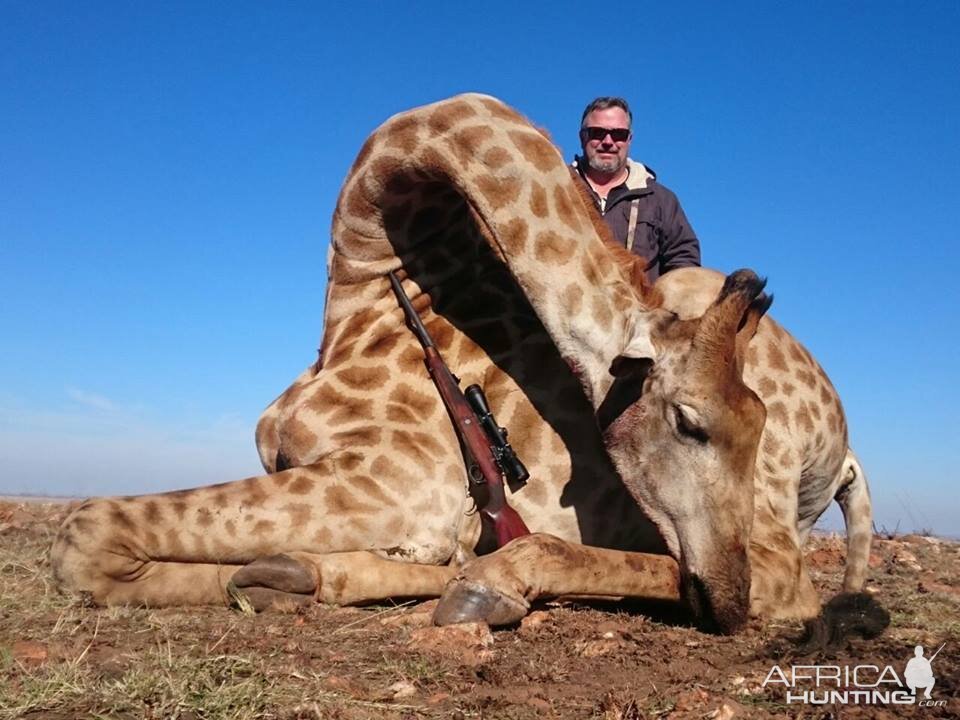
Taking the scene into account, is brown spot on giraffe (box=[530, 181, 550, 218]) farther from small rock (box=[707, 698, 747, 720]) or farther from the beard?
the beard

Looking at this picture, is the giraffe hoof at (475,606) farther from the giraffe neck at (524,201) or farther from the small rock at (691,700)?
the giraffe neck at (524,201)

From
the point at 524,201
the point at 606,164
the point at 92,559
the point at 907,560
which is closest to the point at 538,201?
the point at 524,201

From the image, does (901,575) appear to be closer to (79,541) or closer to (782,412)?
(782,412)

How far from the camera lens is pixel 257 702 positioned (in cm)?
260

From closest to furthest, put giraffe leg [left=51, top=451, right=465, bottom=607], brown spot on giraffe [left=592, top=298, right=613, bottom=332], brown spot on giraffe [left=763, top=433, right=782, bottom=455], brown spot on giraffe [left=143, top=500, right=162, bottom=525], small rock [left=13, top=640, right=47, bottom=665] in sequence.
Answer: small rock [left=13, top=640, right=47, bottom=665]
giraffe leg [left=51, top=451, right=465, bottom=607]
brown spot on giraffe [left=143, top=500, right=162, bottom=525]
brown spot on giraffe [left=592, top=298, right=613, bottom=332]
brown spot on giraffe [left=763, top=433, right=782, bottom=455]

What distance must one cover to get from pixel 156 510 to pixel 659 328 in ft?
7.81

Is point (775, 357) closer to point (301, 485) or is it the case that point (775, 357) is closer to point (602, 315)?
point (602, 315)

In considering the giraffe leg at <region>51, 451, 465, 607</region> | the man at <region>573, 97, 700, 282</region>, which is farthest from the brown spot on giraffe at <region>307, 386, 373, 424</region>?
the man at <region>573, 97, 700, 282</region>

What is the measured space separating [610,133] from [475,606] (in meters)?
5.09

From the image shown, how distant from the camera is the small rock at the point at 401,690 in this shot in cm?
282

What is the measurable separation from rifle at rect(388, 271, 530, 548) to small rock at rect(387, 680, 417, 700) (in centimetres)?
179

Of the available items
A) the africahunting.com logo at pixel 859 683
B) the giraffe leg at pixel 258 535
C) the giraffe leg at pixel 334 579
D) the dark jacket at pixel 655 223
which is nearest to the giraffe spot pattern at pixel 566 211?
the giraffe leg at pixel 258 535

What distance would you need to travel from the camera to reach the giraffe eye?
4.20 meters

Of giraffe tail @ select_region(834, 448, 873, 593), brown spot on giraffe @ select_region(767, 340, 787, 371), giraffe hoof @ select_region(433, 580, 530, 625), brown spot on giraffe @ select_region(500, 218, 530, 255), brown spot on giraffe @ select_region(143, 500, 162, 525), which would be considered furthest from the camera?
giraffe tail @ select_region(834, 448, 873, 593)
